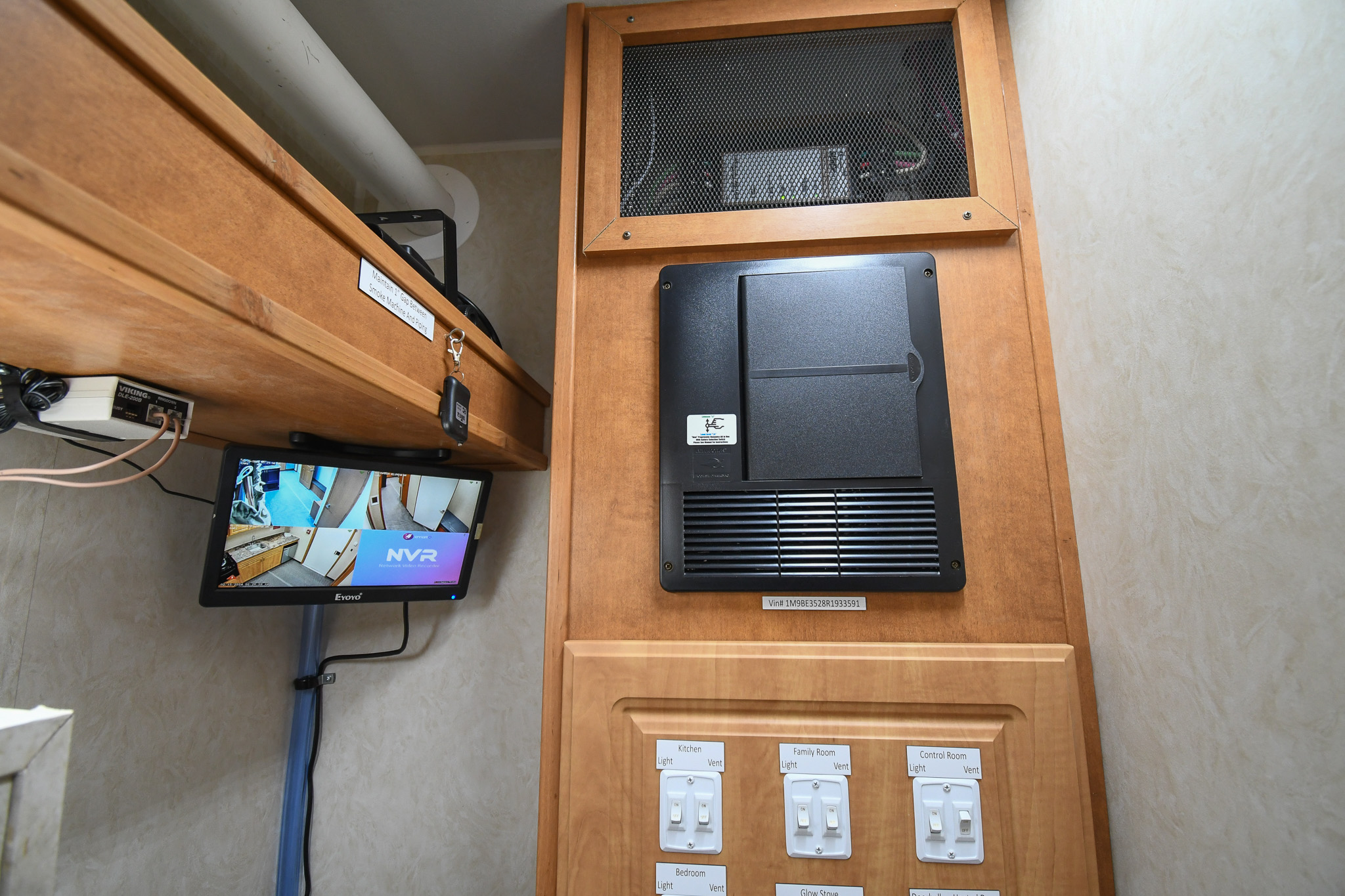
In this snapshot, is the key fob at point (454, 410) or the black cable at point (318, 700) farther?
the black cable at point (318, 700)

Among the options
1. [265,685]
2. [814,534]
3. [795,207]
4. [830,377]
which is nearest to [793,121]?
[795,207]

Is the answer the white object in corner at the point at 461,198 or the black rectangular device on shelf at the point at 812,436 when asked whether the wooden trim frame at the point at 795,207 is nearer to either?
the black rectangular device on shelf at the point at 812,436

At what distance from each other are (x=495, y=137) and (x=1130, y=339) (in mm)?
1515

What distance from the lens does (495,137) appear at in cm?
161

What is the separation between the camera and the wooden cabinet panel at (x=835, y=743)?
77cm

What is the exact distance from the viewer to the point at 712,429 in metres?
0.92

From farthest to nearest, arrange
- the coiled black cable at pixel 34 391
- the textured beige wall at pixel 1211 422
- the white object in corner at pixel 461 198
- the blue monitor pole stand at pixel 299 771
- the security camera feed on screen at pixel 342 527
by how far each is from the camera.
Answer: the white object in corner at pixel 461 198
the blue monitor pole stand at pixel 299 771
the security camera feed on screen at pixel 342 527
the coiled black cable at pixel 34 391
the textured beige wall at pixel 1211 422

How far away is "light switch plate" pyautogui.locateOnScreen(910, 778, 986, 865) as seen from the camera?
76 centimetres

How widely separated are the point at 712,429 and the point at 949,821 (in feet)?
1.97

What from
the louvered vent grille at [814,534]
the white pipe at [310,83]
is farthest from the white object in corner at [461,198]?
the louvered vent grille at [814,534]

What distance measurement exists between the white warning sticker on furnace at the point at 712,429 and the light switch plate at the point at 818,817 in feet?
1.55

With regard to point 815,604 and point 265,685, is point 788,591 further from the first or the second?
point 265,685

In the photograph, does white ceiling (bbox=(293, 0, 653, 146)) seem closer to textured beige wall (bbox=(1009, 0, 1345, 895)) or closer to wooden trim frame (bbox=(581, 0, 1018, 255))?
wooden trim frame (bbox=(581, 0, 1018, 255))

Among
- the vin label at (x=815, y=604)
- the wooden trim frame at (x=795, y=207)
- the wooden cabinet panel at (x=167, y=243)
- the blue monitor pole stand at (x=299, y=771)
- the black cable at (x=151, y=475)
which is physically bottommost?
the blue monitor pole stand at (x=299, y=771)
